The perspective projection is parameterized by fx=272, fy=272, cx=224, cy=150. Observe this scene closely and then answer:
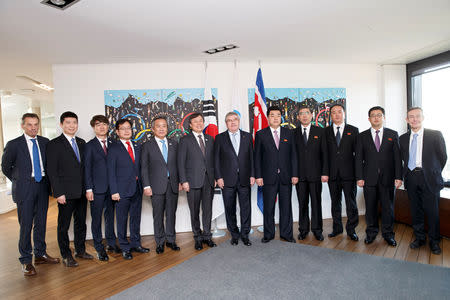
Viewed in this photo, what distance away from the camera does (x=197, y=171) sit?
3598 millimetres

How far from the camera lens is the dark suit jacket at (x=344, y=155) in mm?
3697

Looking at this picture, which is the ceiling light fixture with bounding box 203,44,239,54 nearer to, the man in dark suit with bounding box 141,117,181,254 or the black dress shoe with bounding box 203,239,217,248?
the man in dark suit with bounding box 141,117,181,254

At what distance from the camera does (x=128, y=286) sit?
8.95 feet

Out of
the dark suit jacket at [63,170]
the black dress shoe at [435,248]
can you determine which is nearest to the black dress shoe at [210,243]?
the dark suit jacket at [63,170]

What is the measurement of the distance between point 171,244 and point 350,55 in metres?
4.04

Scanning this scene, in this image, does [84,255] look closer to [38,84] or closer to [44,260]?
[44,260]

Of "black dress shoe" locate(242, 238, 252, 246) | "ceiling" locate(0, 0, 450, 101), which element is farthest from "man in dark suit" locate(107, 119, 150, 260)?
"black dress shoe" locate(242, 238, 252, 246)

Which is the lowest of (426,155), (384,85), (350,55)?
(426,155)

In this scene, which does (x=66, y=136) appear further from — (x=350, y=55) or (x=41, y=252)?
(x=350, y=55)

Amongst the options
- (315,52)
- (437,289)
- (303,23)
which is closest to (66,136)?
(303,23)

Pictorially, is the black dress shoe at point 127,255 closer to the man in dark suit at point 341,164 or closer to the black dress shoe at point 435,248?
the man in dark suit at point 341,164

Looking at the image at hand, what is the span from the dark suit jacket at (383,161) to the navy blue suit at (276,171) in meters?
0.92

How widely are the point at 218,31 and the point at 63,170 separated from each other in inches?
98.0

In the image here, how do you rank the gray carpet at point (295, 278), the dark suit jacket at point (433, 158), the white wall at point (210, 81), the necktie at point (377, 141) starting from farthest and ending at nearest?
1. the white wall at point (210, 81)
2. the necktie at point (377, 141)
3. the dark suit jacket at point (433, 158)
4. the gray carpet at point (295, 278)
